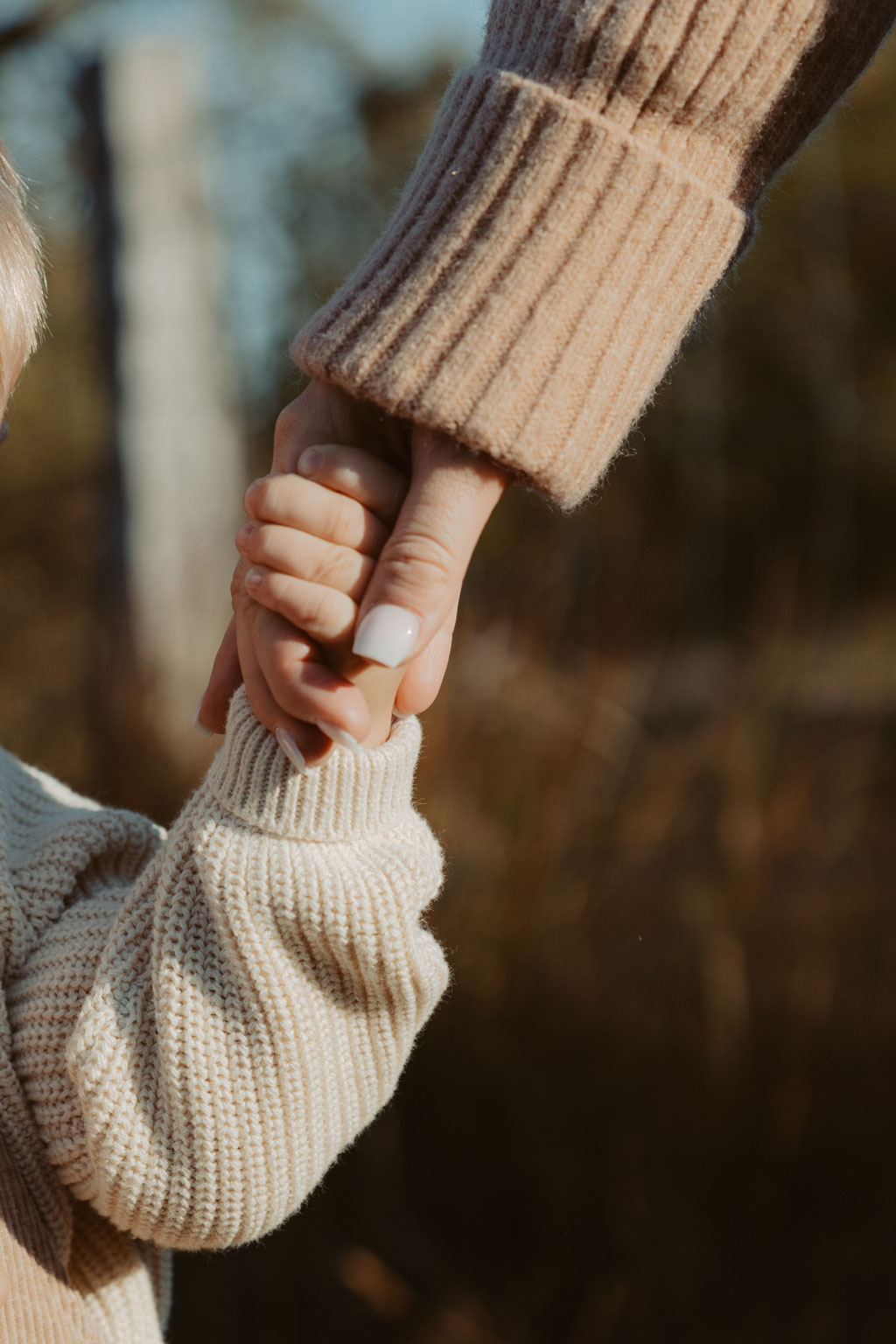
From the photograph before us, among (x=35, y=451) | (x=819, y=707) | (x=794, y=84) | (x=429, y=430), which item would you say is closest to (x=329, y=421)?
(x=429, y=430)

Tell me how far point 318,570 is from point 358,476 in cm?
6

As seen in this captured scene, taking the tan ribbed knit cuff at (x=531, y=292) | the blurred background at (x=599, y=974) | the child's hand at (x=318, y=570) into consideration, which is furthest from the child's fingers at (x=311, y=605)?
the blurred background at (x=599, y=974)

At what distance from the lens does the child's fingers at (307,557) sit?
0.66 m

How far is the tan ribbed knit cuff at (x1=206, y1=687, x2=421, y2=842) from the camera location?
692 mm

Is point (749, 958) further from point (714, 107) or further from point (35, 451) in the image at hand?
point (35, 451)

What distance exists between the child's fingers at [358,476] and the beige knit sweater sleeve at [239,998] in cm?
14

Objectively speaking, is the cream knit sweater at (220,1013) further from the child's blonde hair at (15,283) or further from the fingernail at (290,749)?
the child's blonde hair at (15,283)

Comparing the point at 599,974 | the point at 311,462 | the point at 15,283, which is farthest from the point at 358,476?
the point at 599,974

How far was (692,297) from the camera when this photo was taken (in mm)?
711

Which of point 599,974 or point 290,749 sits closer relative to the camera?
point 290,749

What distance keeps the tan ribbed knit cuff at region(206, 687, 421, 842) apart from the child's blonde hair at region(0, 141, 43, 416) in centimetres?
26

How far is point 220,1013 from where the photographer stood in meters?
0.70

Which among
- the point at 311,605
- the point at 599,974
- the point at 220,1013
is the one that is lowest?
the point at 599,974

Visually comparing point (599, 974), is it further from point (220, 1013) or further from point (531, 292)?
point (531, 292)
